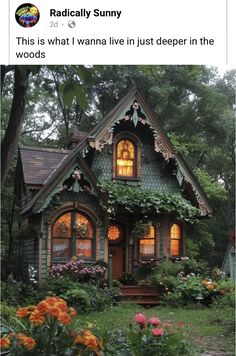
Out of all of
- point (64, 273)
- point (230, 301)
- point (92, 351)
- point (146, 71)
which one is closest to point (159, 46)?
point (146, 71)

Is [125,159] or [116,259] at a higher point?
[125,159]

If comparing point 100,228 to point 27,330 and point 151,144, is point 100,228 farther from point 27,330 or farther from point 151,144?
point 27,330

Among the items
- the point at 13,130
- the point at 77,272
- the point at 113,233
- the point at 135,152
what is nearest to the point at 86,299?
the point at 77,272

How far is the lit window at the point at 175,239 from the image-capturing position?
16.8m

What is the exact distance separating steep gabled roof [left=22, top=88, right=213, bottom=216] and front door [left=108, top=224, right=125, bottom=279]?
2.81 metres

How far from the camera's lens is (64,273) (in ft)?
43.7

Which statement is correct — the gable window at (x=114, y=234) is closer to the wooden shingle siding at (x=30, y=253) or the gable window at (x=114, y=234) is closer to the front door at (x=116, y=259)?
the front door at (x=116, y=259)

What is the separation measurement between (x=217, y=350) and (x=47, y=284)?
628 centimetres

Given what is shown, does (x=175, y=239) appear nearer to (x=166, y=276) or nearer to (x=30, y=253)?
(x=166, y=276)

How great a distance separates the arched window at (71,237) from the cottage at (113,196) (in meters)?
0.03

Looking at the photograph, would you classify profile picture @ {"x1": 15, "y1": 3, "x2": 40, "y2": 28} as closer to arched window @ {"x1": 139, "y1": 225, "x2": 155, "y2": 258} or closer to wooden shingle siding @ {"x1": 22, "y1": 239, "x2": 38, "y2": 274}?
wooden shingle siding @ {"x1": 22, "y1": 239, "x2": 38, "y2": 274}

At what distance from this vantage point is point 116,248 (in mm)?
16375

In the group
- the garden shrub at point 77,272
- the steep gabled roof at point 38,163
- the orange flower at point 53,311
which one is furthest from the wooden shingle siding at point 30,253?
the orange flower at point 53,311

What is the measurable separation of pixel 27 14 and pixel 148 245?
44.0ft
